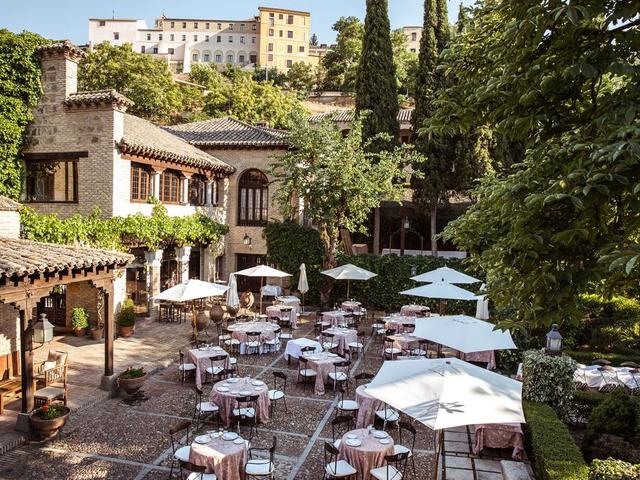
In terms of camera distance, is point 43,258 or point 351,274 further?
point 351,274

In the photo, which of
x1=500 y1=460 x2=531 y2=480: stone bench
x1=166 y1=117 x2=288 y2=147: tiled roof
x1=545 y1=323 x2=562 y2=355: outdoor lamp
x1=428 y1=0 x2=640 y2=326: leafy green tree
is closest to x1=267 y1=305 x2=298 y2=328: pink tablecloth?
x1=166 y1=117 x2=288 y2=147: tiled roof

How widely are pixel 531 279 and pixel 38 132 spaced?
853 inches

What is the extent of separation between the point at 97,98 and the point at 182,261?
8.58m

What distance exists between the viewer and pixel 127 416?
12.5m

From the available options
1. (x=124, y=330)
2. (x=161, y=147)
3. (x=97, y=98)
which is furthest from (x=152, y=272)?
(x=97, y=98)

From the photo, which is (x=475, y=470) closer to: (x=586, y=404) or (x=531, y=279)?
(x=586, y=404)

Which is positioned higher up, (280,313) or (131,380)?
A: (280,313)

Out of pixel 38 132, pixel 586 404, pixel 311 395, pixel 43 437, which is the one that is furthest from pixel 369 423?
pixel 38 132

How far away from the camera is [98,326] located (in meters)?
19.6

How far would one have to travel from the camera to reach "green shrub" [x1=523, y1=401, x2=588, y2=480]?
26.3 ft

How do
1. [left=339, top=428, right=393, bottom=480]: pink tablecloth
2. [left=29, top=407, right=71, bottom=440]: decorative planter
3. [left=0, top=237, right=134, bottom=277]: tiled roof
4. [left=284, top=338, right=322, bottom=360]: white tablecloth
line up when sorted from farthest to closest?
[left=284, top=338, right=322, bottom=360]: white tablecloth → [left=0, top=237, right=134, bottom=277]: tiled roof → [left=29, top=407, right=71, bottom=440]: decorative planter → [left=339, top=428, right=393, bottom=480]: pink tablecloth

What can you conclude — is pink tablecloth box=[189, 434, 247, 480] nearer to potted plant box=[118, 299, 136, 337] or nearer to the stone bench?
the stone bench

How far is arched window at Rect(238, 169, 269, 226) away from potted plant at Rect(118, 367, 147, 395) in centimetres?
1629

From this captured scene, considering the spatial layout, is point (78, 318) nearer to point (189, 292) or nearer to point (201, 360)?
point (189, 292)
